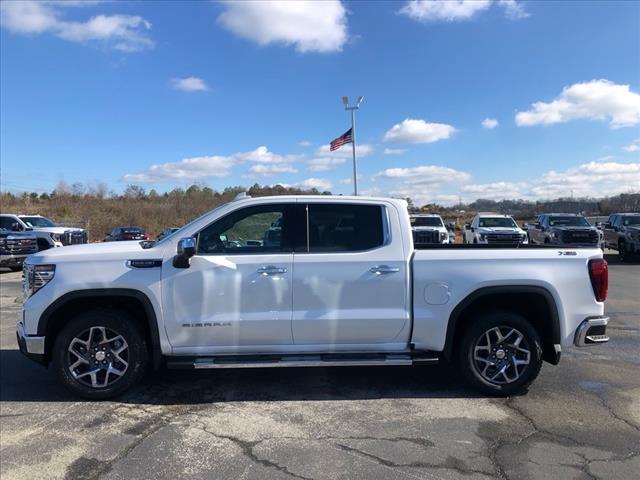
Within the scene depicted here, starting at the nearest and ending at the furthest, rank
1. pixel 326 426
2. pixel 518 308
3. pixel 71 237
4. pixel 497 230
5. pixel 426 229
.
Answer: pixel 326 426
pixel 518 308
pixel 71 237
pixel 426 229
pixel 497 230

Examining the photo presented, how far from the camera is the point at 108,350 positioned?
4.78 meters

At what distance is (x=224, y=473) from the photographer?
3473 millimetres

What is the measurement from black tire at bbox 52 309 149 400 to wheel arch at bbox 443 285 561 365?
2805 millimetres

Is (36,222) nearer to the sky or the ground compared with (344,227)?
nearer to the sky

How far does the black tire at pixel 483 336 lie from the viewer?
479 cm

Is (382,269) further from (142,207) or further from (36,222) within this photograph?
(142,207)

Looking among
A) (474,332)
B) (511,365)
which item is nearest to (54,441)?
(474,332)

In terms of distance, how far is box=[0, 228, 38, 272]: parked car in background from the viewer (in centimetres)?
1683

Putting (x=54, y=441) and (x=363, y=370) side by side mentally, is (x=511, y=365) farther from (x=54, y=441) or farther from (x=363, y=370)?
(x=54, y=441)

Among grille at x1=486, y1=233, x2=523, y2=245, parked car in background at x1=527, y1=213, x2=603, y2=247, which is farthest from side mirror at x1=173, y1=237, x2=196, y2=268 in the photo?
grille at x1=486, y1=233, x2=523, y2=245

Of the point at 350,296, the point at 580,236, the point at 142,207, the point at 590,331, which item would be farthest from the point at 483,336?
the point at 142,207

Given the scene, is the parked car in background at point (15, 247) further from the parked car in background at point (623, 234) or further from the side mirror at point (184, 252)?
the parked car in background at point (623, 234)

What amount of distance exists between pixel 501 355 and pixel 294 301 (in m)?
1.98

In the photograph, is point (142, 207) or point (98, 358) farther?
point (142, 207)
